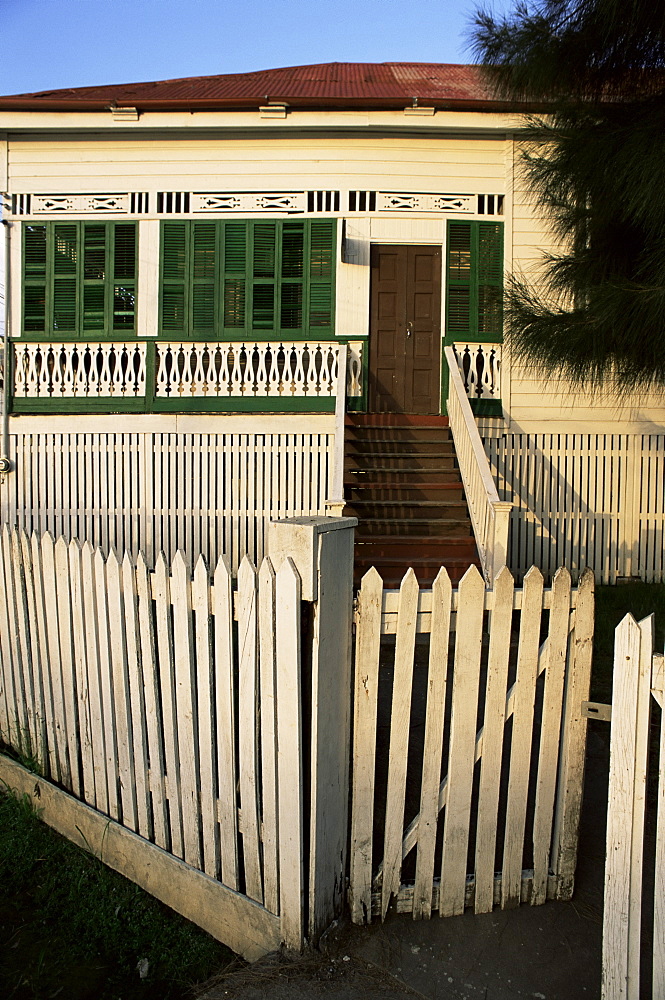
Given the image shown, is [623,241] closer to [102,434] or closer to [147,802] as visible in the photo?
[147,802]

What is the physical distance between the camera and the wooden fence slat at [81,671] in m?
3.20

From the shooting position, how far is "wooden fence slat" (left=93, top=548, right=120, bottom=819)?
10.0 feet

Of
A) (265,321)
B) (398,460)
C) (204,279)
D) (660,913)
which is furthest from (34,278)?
(660,913)

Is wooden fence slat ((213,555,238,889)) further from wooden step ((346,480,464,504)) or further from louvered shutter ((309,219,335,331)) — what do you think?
louvered shutter ((309,219,335,331))

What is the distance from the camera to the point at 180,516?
372 inches

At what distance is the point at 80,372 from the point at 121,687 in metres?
8.11

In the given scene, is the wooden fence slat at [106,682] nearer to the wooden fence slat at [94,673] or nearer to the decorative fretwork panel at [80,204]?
the wooden fence slat at [94,673]

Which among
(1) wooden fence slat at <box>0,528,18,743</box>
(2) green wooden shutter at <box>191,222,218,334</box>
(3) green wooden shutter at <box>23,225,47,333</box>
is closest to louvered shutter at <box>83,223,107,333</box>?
(3) green wooden shutter at <box>23,225,47,333</box>

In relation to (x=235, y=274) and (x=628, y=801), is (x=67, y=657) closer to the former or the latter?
(x=628, y=801)

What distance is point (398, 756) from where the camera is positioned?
2.49 meters

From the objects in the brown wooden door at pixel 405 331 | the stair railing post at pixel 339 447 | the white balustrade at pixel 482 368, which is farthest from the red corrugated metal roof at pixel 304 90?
the stair railing post at pixel 339 447

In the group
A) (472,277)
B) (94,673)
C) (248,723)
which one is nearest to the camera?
(248,723)

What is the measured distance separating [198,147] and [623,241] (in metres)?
6.77

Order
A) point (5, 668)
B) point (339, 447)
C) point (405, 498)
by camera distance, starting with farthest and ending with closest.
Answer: point (405, 498)
point (339, 447)
point (5, 668)
